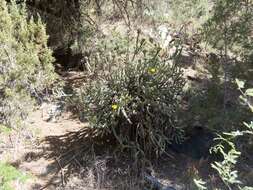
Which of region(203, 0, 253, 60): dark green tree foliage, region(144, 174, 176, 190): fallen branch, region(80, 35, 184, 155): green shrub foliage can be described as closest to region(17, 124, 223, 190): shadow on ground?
region(144, 174, 176, 190): fallen branch

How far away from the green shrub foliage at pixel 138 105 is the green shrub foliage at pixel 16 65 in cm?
85

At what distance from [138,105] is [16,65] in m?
1.66

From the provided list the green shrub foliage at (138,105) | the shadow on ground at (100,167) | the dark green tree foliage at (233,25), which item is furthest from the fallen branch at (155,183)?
the dark green tree foliage at (233,25)

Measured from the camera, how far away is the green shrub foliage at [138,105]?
5258mm

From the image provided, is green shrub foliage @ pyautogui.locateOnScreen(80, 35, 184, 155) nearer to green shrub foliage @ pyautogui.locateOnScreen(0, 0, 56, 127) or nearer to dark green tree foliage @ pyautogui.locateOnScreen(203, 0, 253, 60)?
green shrub foliage @ pyautogui.locateOnScreen(0, 0, 56, 127)

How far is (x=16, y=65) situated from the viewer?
5418 millimetres

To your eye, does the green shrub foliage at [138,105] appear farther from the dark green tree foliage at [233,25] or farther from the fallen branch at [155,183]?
the dark green tree foliage at [233,25]

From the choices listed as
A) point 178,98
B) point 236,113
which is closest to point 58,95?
point 178,98

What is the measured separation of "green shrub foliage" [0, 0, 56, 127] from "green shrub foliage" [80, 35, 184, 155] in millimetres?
846

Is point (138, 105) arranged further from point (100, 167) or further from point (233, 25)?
point (233, 25)

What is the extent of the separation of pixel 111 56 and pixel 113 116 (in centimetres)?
105

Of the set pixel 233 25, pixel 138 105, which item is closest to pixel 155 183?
pixel 138 105

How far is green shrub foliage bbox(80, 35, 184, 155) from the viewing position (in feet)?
17.3

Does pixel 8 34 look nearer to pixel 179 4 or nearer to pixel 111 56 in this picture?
pixel 111 56
